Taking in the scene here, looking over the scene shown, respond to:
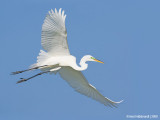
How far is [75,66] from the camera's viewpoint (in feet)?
44.6

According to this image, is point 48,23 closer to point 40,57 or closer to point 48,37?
point 48,37

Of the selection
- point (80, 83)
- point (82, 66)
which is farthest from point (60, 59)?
point (80, 83)

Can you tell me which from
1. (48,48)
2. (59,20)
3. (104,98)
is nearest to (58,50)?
(48,48)

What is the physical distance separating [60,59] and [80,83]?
1.28m

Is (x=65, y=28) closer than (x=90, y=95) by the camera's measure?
Yes

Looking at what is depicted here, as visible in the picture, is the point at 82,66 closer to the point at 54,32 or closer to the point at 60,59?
the point at 60,59

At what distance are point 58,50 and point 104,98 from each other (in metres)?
2.21

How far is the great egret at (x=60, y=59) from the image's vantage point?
13016 mm

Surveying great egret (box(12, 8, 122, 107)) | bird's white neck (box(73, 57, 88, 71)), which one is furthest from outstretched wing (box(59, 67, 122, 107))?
bird's white neck (box(73, 57, 88, 71))

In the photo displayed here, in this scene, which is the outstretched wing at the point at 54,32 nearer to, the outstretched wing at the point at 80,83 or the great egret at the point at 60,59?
the great egret at the point at 60,59

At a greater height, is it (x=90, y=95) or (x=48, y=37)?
(x=48, y=37)

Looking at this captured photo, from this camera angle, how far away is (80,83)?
14.5 meters

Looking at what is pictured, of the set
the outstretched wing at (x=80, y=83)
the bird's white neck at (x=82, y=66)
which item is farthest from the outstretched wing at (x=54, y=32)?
the outstretched wing at (x=80, y=83)

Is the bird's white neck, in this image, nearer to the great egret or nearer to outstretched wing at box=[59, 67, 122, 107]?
the great egret
